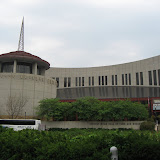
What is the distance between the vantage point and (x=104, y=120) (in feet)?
150

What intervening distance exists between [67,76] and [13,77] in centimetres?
3198

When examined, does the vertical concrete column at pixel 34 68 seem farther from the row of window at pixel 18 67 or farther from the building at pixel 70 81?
the row of window at pixel 18 67

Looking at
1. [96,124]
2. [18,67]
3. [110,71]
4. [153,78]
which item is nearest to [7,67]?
[18,67]

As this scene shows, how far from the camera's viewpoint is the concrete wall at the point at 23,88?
48.2 meters

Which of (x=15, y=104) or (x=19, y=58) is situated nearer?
(x=15, y=104)

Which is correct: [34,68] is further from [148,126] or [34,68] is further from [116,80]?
[116,80]

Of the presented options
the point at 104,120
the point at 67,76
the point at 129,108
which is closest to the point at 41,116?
the point at 104,120

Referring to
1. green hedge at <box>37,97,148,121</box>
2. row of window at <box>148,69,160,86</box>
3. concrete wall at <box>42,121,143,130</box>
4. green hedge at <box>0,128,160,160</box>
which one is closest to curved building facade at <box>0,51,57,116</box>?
green hedge at <box>37,97,148,121</box>

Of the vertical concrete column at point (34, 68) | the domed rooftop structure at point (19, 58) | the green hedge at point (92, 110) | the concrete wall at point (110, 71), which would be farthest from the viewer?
the concrete wall at point (110, 71)

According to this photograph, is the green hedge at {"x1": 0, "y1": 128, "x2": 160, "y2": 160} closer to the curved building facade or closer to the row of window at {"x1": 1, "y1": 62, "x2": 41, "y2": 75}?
the curved building facade

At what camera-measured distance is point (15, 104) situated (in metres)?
47.0

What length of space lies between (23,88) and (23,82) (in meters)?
1.29

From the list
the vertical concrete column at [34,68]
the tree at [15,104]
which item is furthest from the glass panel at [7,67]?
the tree at [15,104]

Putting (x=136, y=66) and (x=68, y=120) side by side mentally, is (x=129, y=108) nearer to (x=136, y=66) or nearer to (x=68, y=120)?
(x=68, y=120)
